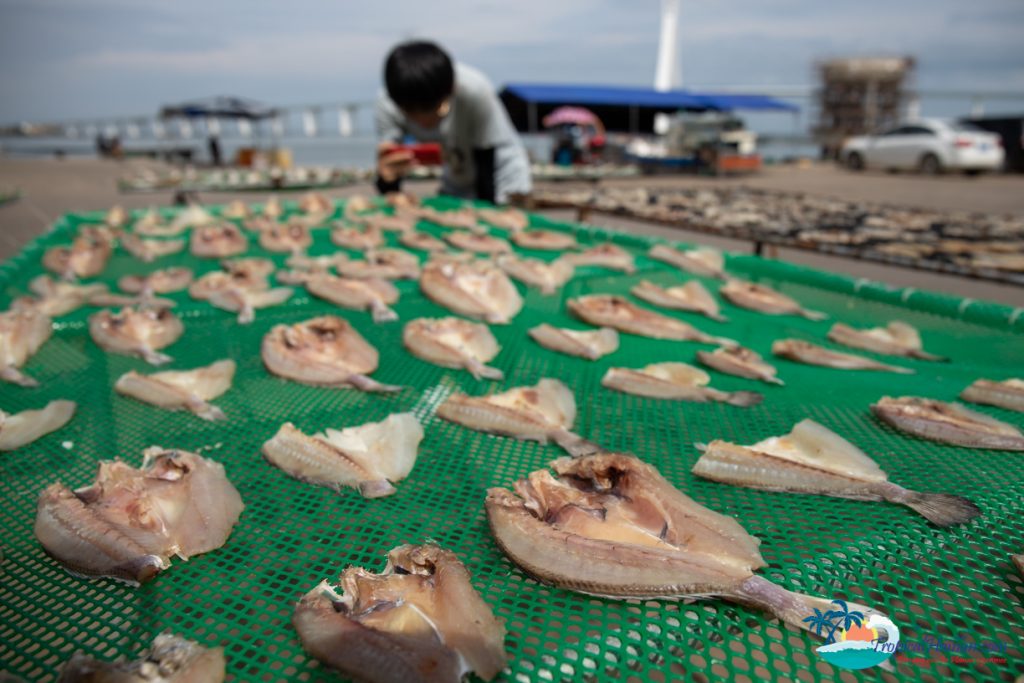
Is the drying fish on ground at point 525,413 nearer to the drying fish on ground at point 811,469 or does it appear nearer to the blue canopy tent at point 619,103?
the drying fish on ground at point 811,469

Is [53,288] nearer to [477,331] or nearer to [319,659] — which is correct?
[477,331]

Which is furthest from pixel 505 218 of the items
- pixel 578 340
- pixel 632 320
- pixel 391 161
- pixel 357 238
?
pixel 578 340

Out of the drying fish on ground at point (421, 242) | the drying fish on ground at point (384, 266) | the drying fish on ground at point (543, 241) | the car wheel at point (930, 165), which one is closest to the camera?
the drying fish on ground at point (384, 266)

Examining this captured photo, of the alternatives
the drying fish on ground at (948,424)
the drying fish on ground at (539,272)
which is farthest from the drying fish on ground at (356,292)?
the drying fish on ground at (948,424)

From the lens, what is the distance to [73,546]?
73.3 inches

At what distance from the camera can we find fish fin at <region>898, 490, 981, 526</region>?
77.2 inches

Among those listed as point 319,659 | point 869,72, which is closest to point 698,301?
point 319,659

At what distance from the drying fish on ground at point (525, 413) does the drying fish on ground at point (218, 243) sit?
3715 mm

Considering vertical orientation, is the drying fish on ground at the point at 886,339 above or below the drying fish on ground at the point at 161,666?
below

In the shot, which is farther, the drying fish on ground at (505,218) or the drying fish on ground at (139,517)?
the drying fish on ground at (505,218)

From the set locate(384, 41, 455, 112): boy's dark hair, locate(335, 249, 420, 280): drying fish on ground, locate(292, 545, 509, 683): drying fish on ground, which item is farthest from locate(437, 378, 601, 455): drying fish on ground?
locate(384, 41, 455, 112): boy's dark hair

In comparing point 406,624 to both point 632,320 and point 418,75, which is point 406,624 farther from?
point 418,75

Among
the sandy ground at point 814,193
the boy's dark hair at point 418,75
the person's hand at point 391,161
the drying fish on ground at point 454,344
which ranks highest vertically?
the boy's dark hair at point 418,75

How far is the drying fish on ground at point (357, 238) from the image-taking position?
5746 mm
